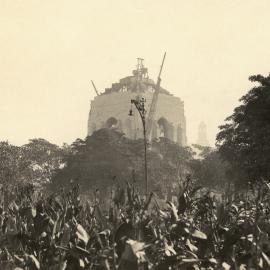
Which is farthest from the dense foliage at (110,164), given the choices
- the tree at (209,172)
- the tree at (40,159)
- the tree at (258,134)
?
the tree at (258,134)

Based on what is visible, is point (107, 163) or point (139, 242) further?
point (107, 163)

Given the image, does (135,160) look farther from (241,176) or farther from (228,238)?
(228,238)

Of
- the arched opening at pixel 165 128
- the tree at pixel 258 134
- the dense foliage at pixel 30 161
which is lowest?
the tree at pixel 258 134

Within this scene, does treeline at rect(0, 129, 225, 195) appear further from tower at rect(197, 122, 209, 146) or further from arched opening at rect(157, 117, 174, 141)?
tower at rect(197, 122, 209, 146)

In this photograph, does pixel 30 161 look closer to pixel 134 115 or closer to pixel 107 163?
pixel 107 163

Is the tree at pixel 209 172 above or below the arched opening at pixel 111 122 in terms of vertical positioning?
below

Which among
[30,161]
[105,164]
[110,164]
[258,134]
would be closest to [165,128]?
[30,161]

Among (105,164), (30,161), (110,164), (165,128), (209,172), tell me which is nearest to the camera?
(209,172)

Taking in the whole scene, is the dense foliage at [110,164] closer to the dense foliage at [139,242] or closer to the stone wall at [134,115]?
the stone wall at [134,115]

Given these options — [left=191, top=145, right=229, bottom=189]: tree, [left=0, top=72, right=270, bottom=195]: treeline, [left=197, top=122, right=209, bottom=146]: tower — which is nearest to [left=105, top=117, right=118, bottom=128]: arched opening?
[left=0, top=72, right=270, bottom=195]: treeline
